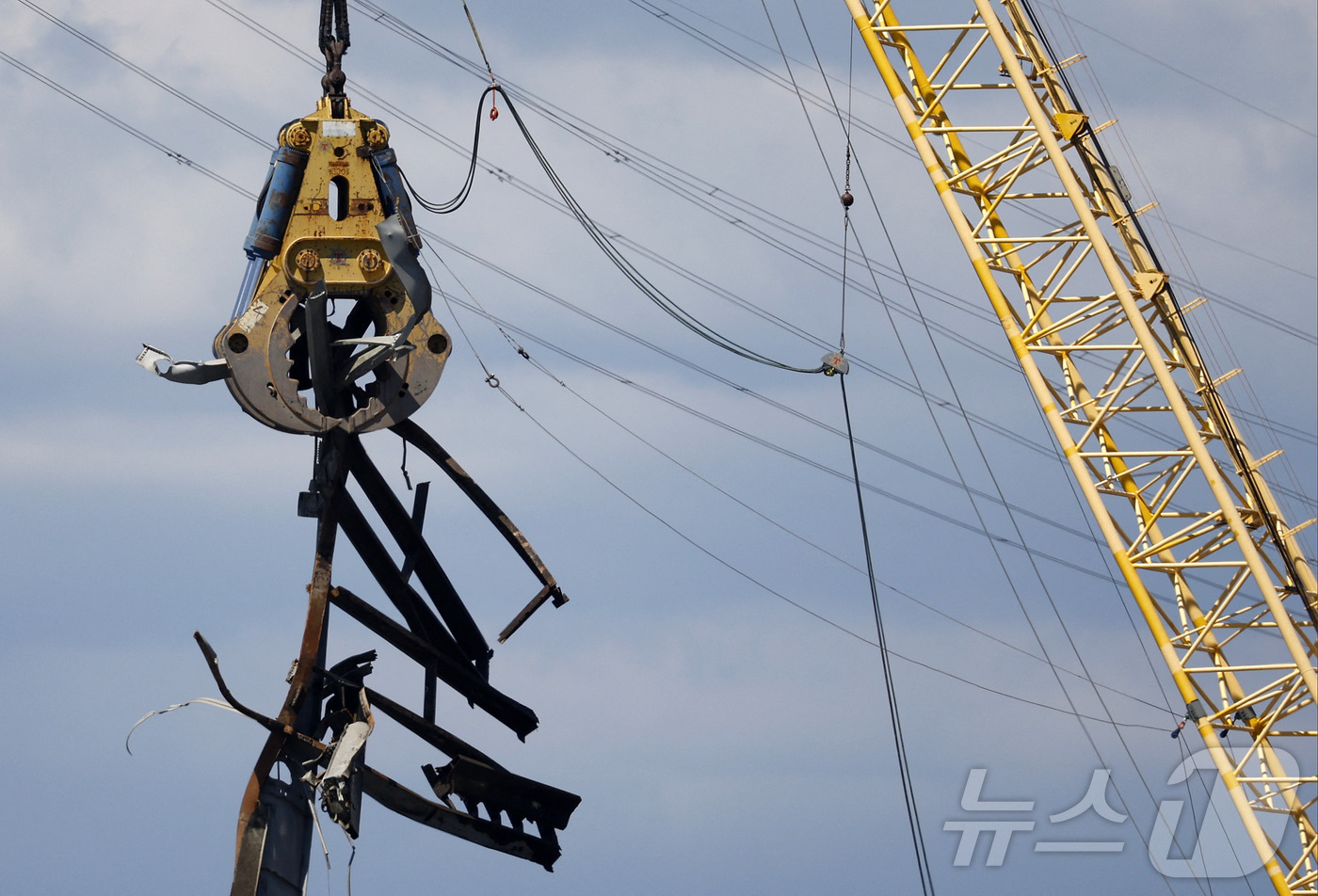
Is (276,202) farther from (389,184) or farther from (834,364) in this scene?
(834,364)

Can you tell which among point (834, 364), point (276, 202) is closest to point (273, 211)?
point (276, 202)

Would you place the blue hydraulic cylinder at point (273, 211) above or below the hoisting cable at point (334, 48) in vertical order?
below

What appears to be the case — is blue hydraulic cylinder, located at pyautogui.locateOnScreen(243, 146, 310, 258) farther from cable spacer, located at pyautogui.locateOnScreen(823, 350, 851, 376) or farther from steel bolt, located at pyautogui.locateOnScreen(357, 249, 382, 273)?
cable spacer, located at pyautogui.locateOnScreen(823, 350, 851, 376)

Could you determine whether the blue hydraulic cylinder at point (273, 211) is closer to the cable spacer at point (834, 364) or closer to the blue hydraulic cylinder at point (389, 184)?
the blue hydraulic cylinder at point (389, 184)

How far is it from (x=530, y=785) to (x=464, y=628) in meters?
2.91

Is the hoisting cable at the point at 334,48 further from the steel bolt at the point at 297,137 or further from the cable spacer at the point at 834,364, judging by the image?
the cable spacer at the point at 834,364

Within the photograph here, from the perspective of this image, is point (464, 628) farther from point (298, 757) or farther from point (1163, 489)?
point (1163, 489)

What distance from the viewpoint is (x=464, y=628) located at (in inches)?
1310

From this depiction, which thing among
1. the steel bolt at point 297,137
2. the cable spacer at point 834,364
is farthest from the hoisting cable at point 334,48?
the cable spacer at point 834,364

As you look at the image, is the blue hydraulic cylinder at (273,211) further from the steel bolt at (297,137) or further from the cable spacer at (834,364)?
the cable spacer at (834,364)

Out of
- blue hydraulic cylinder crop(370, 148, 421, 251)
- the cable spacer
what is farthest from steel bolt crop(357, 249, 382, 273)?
the cable spacer

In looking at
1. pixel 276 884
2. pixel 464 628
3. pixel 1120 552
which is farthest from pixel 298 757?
pixel 1120 552

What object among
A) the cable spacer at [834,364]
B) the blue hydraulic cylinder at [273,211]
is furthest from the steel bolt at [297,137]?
the cable spacer at [834,364]

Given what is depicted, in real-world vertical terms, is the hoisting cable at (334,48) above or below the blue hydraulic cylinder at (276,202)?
above
